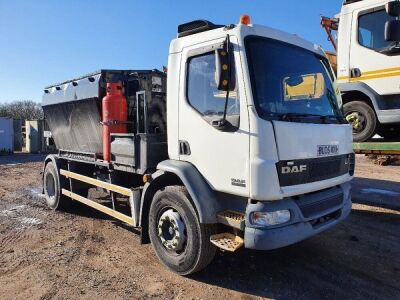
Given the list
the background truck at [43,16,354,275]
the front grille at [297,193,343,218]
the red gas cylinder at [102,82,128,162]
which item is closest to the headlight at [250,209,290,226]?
the background truck at [43,16,354,275]

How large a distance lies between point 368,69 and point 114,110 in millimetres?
4304

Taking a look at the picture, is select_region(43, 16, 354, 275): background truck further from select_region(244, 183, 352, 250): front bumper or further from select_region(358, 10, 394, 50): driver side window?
select_region(358, 10, 394, 50): driver side window

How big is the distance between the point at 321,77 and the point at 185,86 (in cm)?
169

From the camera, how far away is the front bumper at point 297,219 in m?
3.57

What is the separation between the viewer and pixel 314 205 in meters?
4.04

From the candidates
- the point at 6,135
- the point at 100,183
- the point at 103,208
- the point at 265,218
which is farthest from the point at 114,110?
the point at 6,135

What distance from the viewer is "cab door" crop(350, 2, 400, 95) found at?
242 inches

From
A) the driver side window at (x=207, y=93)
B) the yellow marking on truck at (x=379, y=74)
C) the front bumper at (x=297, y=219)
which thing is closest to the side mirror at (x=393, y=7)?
the yellow marking on truck at (x=379, y=74)

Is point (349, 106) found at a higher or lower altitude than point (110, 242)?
higher

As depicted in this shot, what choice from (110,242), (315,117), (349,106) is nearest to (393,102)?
(349,106)

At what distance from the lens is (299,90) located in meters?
4.18

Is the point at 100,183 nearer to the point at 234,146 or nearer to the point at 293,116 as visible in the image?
the point at 234,146

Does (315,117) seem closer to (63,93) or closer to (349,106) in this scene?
(349,106)

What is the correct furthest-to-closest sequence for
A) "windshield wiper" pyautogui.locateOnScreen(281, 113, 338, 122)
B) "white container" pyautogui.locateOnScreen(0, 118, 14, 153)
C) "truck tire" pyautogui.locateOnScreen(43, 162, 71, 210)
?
"white container" pyautogui.locateOnScreen(0, 118, 14, 153), "truck tire" pyautogui.locateOnScreen(43, 162, 71, 210), "windshield wiper" pyautogui.locateOnScreen(281, 113, 338, 122)
